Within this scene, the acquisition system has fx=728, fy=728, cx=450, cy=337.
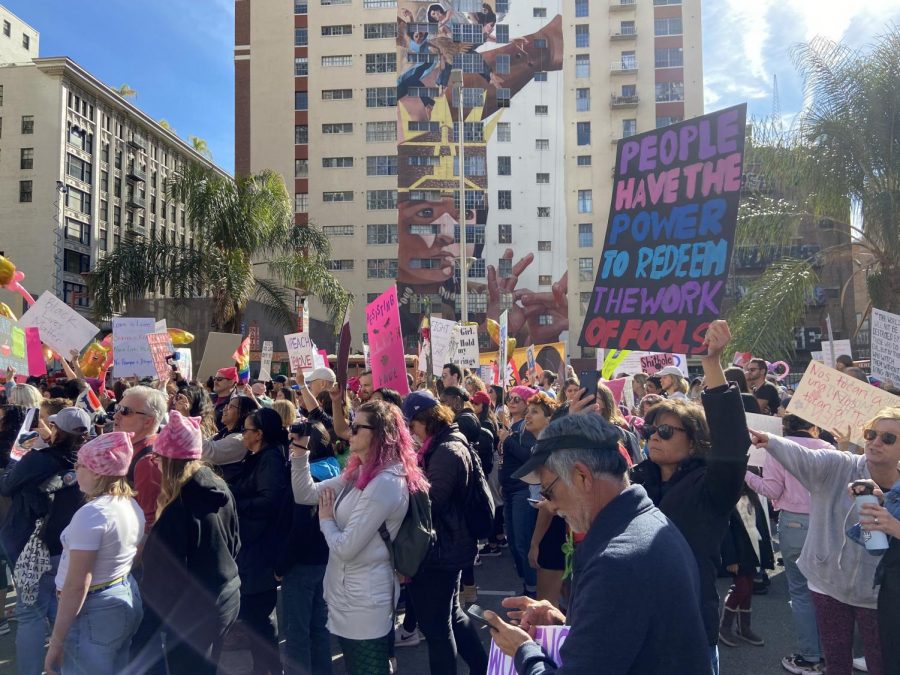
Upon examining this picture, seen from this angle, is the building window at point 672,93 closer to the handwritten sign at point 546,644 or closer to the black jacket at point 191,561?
the black jacket at point 191,561

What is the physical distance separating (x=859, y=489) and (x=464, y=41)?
55.6m

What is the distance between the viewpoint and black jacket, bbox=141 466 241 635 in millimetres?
3725

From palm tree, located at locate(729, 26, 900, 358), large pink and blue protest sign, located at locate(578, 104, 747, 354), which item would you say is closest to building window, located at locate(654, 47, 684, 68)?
palm tree, located at locate(729, 26, 900, 358)

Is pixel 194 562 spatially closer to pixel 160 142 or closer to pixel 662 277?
pixel 662 277

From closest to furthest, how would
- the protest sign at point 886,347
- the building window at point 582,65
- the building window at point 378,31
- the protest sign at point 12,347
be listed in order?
the protest sign at point 886,347 < the protest sign at point 12,347 < the building window at point 378,31 < the building window at point 582,65

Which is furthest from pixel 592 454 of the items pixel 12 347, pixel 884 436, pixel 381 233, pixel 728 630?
pixel 381 233

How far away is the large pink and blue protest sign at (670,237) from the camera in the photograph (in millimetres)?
4027

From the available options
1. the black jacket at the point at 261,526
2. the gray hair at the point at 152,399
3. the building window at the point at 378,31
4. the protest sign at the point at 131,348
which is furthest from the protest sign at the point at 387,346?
the building window at the point at 378,31

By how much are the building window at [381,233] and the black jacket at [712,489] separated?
50.8 m

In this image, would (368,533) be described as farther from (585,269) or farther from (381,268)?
(585,269)

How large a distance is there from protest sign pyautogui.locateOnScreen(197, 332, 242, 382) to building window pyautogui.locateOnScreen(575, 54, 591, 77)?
46.5 m

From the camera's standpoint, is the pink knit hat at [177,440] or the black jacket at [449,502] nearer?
the pink knit hat at [177,440]

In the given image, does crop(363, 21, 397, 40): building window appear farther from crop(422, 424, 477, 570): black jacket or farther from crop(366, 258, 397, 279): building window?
crop(422, 424, 477, 570): black jacket

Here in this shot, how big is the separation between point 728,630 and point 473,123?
170 ft
